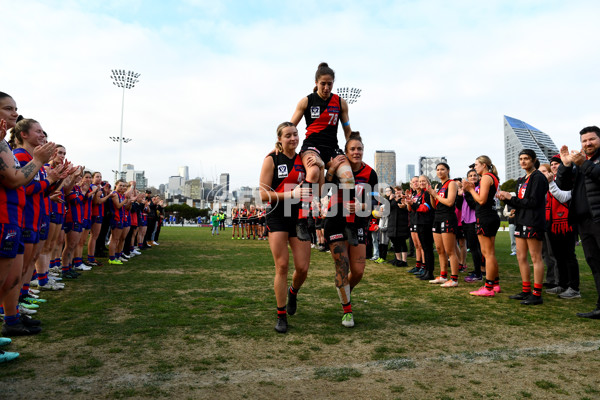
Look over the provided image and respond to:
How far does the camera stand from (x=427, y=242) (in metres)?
9.09

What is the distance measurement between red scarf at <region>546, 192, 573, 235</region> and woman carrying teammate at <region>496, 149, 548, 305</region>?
1173 millimetres

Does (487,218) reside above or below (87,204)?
below

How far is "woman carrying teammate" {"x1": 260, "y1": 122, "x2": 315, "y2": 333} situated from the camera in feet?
15.6

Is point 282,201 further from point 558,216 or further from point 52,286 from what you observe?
point 558,216

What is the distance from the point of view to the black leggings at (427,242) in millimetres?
8734

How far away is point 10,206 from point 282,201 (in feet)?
9.17

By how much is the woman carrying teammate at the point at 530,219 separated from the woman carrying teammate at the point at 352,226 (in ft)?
9.21

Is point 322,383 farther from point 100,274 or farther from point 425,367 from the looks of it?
point 100,274

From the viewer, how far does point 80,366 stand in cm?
339

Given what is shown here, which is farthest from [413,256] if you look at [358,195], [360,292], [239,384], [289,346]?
[239,384]

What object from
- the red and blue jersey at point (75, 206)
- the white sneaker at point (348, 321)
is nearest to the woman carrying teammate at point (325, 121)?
the white sneaker at point (348, 321)

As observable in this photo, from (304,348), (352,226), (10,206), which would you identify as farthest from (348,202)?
(10,206)

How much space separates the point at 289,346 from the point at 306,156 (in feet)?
7.65

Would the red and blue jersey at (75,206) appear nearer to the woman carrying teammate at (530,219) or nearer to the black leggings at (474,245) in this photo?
the woman carrying teammate at (530,219)
